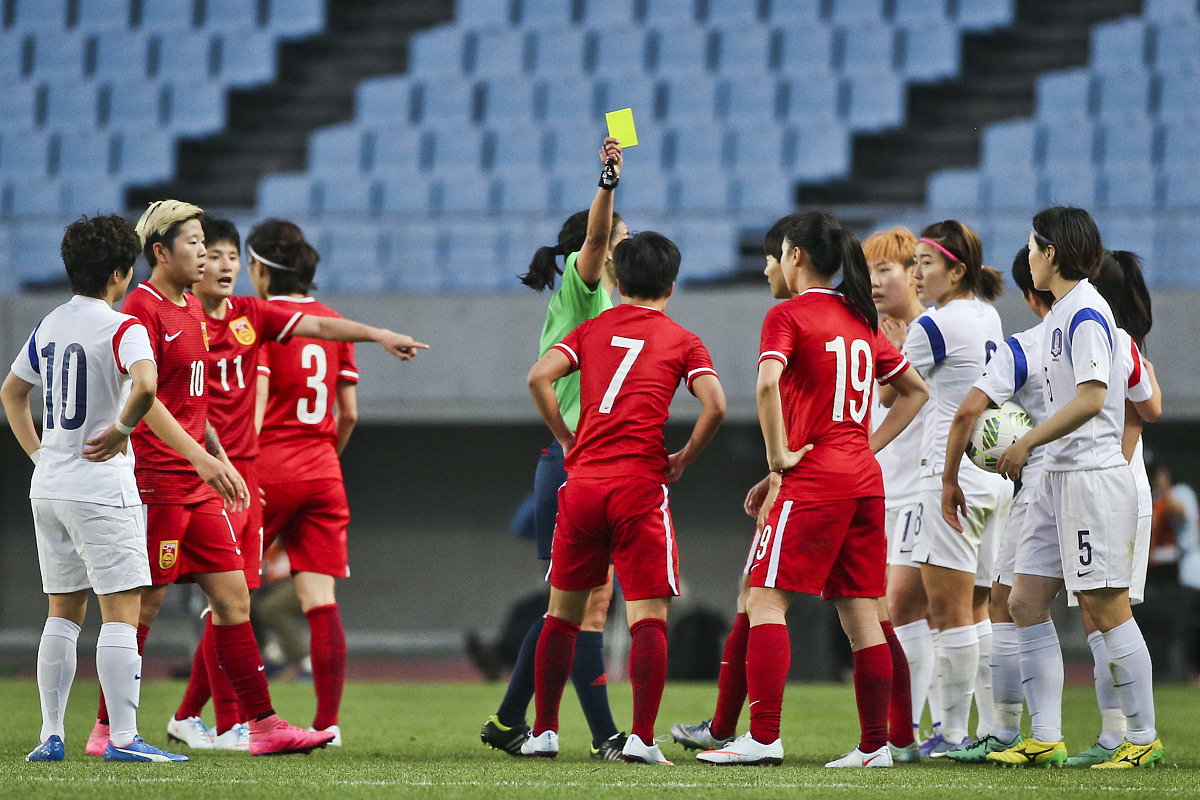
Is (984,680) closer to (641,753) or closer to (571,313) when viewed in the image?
(641,753)

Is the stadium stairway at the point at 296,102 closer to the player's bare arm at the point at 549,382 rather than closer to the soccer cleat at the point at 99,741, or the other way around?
the soccer cleat at the point at 99,741

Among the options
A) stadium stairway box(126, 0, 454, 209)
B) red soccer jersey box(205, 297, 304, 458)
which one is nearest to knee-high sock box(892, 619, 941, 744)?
red soccer jersey box(205, 297, 304, 458)

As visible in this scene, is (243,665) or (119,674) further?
(243,665)

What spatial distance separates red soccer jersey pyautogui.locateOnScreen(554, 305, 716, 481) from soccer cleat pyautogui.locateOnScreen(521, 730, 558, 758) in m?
0.99

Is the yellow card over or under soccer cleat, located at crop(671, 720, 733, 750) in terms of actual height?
over

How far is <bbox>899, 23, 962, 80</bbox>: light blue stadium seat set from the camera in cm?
1497

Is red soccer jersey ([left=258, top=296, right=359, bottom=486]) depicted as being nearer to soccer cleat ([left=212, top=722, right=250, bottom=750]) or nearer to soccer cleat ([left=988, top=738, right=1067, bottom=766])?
soccer cleat ([left=212, top=722, right=250, bottom=750])

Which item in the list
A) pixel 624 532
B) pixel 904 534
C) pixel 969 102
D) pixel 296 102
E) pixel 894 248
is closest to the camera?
pixel 624 532

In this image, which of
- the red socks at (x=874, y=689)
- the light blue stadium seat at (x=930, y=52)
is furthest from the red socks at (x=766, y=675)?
the light blue stadium seat at (x=930, y=52)

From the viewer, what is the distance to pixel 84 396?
4324mm

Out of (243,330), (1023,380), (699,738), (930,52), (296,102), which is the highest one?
(930,52)

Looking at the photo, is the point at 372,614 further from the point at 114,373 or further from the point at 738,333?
the point at 114,373

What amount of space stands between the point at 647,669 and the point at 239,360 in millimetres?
2013

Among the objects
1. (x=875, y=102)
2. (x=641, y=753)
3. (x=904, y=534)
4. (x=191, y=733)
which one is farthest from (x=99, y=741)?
(x=875, y=102)
